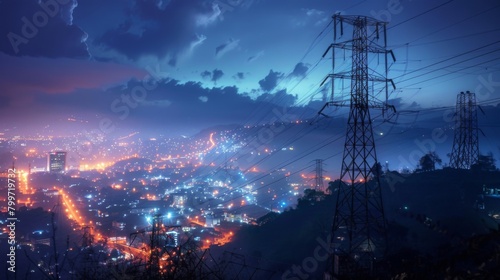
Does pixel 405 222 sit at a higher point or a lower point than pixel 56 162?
lower

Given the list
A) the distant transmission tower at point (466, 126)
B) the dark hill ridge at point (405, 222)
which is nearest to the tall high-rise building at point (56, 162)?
the dark hill ridge at point (405, 222)

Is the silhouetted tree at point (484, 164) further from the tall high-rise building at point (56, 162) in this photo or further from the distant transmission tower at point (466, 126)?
the tall high-rise building at point (56, 162)

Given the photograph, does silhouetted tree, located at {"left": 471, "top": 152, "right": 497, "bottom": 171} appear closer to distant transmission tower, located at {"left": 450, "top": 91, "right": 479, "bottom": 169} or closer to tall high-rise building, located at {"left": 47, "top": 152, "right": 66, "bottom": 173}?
distant transmission tower, located at {"left": 450, "top": 91, "right": 479, "bottom": 169}

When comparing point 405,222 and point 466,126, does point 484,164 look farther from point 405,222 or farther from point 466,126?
point 405,222

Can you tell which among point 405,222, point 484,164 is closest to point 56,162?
point 405,222

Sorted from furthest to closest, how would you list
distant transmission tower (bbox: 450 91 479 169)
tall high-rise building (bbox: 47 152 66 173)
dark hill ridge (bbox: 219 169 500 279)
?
1. tall high-rise building (bbox: 47 152 66 173)
2. distant transmission tower (bbox: 450 91 479 169)
3. dark hill ridge (bbox: 219 169 500 279)

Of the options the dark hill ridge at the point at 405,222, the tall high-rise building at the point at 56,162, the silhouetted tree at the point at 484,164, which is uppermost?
the tall high-rise building at the point at 56,162

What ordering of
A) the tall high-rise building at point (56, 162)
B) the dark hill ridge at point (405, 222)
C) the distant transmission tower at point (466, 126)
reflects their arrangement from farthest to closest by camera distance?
the tall high-rise building at point (56, 162) → the distant transmission tower at point (466, 126) → the dark hill ridge at point (405, 222)

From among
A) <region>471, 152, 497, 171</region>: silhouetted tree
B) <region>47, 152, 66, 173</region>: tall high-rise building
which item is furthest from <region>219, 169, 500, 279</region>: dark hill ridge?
<region>47, 152, 66, 173</region>: tall high-rise building

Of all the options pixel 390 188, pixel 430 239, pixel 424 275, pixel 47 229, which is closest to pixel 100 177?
pixel 47 229
